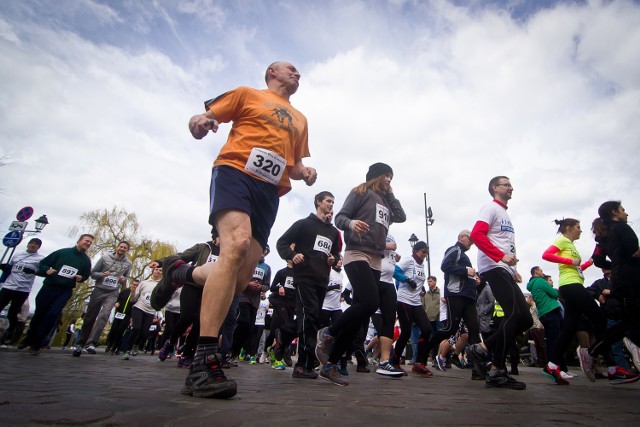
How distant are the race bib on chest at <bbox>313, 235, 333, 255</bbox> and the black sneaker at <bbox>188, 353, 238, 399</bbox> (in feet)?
9.02

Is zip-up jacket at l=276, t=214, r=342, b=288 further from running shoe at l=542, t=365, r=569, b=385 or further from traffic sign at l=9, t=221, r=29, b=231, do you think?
traffic sign at l=9, t=221, r=29, b=231

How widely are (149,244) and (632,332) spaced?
1167 inches

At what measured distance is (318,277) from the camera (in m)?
4.69

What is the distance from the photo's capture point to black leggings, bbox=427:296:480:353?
5.79 metres

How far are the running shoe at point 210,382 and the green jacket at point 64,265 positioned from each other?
6.14m

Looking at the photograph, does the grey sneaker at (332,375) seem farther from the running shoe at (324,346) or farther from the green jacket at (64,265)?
the green jacket at (64,265)

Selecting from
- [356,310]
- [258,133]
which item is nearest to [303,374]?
[356,310]

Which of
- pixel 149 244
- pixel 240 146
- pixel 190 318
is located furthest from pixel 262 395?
pixel 149 244

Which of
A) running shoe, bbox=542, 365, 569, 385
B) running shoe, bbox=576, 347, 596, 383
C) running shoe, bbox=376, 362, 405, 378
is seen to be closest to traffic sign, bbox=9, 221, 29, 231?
running shoe, bbox=376, 362, 405, 378

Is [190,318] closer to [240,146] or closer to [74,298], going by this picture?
[240,146]

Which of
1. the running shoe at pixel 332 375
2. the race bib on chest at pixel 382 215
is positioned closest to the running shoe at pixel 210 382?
the running shoe at pixel 332 375

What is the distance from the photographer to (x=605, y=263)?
510 cm

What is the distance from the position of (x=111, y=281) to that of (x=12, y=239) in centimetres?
453

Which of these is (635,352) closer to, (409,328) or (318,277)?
(409,328)
